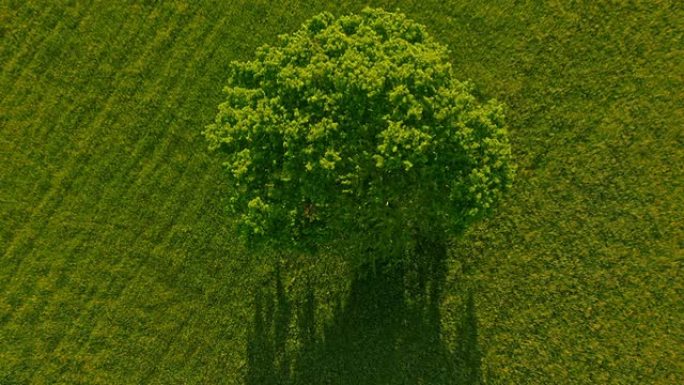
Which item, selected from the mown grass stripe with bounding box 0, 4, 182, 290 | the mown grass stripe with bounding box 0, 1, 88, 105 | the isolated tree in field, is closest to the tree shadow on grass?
the isolated tree in field

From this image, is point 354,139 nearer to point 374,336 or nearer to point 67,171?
point 374,336

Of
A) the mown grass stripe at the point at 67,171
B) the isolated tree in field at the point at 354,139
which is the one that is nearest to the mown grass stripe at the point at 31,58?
the mown grass stripe at the point at 67,171

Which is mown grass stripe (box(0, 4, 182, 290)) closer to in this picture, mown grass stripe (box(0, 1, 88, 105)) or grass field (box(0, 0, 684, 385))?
grass field (box(0, 0, 684, 385))

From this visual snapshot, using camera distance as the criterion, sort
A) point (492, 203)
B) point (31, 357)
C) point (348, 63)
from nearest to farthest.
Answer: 1. point (348, 63)
2. point (492, 203)
3. point (31, 357)

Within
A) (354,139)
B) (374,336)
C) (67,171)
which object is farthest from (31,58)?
(374,336)

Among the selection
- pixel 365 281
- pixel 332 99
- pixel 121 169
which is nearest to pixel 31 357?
pixel 121 169

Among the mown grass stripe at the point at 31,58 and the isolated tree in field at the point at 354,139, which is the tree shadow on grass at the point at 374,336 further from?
the mown grass stripe at the point at 31,58

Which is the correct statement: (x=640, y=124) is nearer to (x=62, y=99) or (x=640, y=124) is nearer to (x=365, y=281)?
(x=365, y=281)
